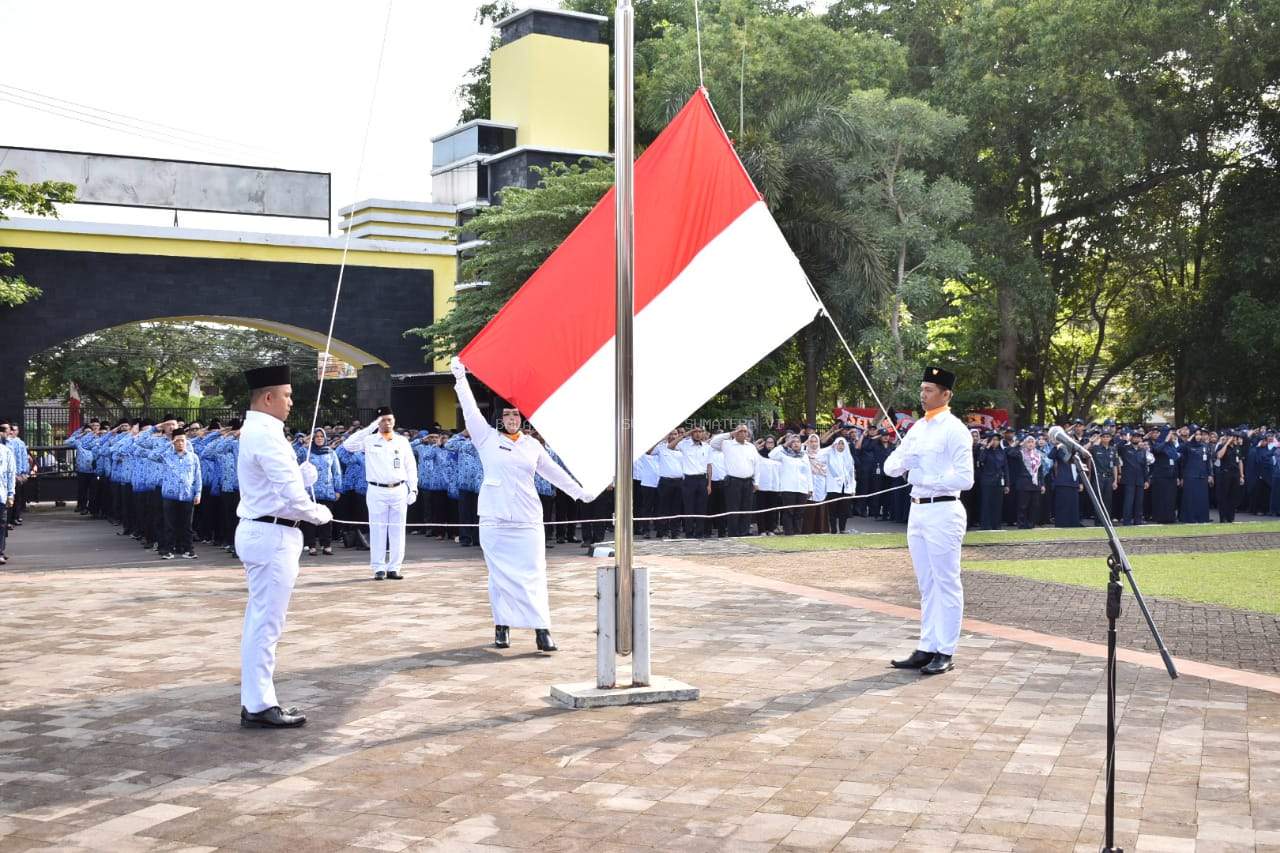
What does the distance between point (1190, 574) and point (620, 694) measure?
9976 mm

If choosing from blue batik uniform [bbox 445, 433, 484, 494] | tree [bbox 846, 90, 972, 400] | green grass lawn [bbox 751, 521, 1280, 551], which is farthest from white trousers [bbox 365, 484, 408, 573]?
tree [bbox 846, 90, 972, 400]

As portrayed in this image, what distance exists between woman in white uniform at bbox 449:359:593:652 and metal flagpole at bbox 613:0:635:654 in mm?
1801

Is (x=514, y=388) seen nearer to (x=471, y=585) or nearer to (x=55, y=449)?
(x=471, y=585)

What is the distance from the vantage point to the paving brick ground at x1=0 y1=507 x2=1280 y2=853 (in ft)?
18.4

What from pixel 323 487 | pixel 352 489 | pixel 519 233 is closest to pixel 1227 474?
pixel 519 233

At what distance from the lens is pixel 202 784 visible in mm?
6293

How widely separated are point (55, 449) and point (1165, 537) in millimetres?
24475

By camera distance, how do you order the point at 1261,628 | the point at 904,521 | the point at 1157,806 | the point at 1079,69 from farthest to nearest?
the point at 1079,69
the point at 904,521
the point at 1261,628
the point at 1157,806

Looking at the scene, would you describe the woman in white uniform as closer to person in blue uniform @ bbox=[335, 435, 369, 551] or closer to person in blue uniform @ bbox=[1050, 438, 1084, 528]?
person in blue uniform @ bbox=[335, 435, 369, 551]

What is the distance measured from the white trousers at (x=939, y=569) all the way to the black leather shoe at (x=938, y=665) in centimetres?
5

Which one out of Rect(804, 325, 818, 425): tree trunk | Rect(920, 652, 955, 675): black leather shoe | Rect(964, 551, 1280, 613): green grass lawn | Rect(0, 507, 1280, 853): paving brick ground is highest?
Rect(804, 325, 818, 425): tree trunk

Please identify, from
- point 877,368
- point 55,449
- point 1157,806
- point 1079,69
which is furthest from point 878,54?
point 1157,806

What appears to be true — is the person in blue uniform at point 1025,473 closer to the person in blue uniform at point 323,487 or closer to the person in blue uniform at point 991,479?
the person in blue uniform at point 991,479

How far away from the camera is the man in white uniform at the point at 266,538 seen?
7.47 m
